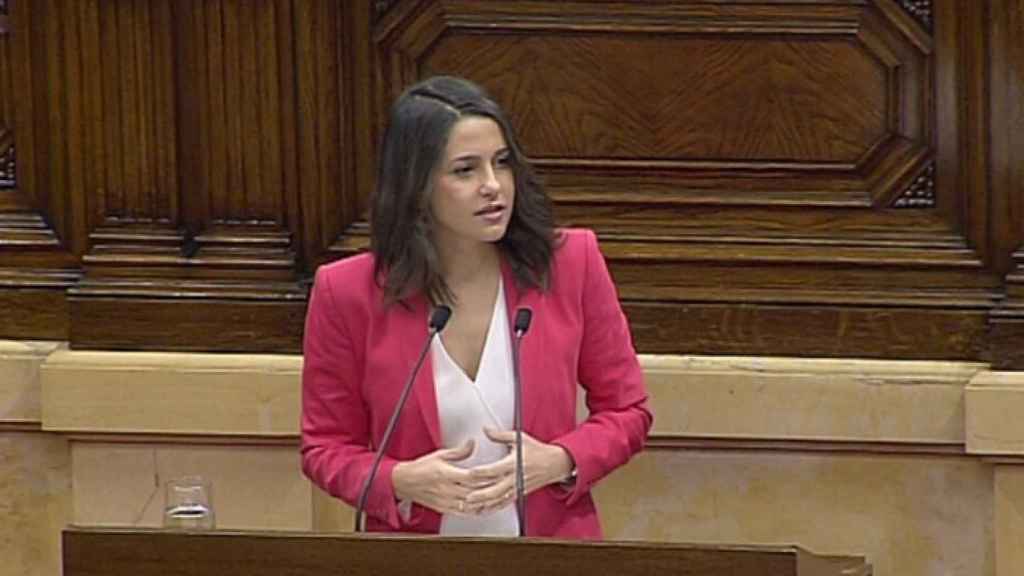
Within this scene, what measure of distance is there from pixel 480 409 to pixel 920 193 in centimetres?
138

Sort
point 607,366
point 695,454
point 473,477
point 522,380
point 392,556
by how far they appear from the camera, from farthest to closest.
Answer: point 695,454, point 607,366, point 522,380, point 473,477, point 392,556

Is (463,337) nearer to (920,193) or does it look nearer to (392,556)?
(392,556)

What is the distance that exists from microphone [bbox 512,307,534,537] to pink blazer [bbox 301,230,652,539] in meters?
0.02

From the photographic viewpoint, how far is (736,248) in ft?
17.8

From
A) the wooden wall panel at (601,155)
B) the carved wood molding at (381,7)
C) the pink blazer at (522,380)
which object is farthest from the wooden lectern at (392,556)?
the carved wood molding at (381,7)

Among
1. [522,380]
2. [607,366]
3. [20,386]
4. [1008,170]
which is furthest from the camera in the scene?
[20,386]

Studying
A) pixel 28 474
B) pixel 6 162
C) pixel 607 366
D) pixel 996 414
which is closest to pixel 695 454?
pixel 996 414

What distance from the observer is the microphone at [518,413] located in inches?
167

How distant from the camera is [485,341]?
4.39 metres

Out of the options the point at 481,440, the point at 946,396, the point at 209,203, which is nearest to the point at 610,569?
the point at 481,440

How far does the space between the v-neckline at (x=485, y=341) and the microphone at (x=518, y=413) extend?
6cm

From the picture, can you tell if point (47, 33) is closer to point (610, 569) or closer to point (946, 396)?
point (946, 396)

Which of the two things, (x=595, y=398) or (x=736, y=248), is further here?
(x=736, y=248)

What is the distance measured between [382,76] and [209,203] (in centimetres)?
44
